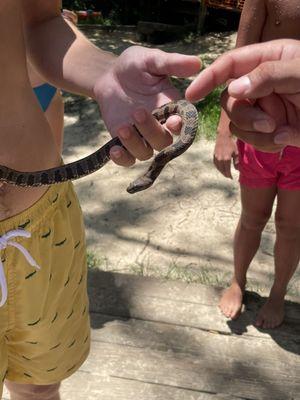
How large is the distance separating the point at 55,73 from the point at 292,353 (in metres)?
2.10

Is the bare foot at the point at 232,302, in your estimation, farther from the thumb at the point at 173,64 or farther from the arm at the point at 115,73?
the thumb at the point at 173,64

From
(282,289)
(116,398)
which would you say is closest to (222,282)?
(282,289)

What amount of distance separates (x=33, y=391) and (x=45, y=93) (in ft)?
3.95

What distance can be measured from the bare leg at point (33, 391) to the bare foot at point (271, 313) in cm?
144

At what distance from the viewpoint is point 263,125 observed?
1.59 meters

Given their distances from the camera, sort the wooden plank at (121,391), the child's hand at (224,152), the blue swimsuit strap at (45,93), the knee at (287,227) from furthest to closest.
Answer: the knee at (287,227) < the child's hand at (224,152) < the wooden plank at (121,391) < the blue swimsuit strap at (45,93)

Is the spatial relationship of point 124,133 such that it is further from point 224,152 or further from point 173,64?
point 224,152

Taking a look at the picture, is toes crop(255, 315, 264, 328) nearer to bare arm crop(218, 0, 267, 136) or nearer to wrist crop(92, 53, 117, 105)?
bare arm crop(218, 0, 267, 136)

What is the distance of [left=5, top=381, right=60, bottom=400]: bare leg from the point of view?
89.4 inches

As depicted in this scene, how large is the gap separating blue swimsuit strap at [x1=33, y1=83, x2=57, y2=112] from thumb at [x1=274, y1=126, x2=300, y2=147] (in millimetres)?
955

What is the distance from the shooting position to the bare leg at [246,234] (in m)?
3.17

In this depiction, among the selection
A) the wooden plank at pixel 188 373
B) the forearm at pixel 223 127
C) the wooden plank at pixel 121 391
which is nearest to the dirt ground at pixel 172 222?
the wooden plank at pixel 188 373

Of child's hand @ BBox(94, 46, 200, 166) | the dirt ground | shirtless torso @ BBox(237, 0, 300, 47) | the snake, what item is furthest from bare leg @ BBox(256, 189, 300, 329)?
child's hand @ BBox(94, 46, 200, 166)

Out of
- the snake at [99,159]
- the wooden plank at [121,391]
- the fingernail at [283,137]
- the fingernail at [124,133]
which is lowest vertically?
the wooden plank at [121,391]
